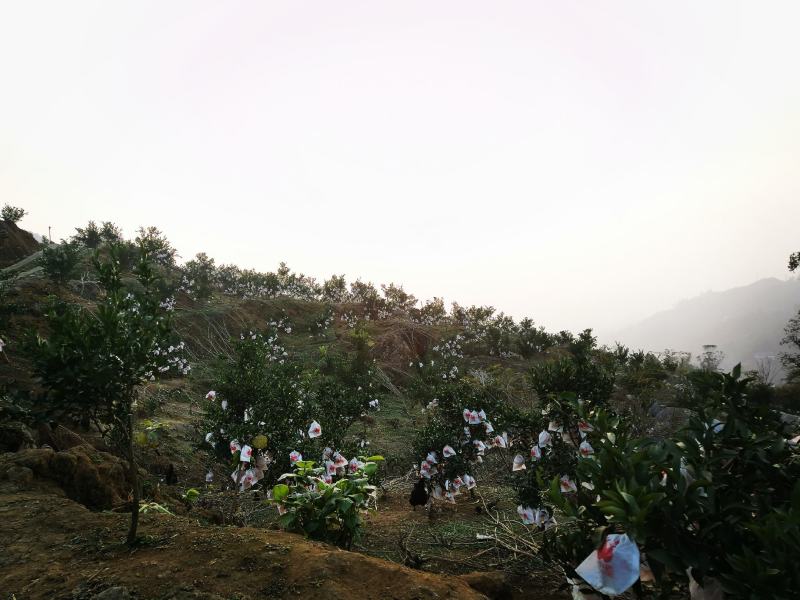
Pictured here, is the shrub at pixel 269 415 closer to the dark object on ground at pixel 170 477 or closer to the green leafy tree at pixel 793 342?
the dark object on ground at pixel 170 477

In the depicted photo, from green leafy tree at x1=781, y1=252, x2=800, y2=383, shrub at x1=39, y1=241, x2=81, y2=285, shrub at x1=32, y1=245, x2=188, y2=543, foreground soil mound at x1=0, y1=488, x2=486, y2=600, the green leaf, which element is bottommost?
green leafy tree at x1=781, y1=252, x2=800, y2=383

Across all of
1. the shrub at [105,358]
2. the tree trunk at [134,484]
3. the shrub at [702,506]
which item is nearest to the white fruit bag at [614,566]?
the shrub at [702,506]

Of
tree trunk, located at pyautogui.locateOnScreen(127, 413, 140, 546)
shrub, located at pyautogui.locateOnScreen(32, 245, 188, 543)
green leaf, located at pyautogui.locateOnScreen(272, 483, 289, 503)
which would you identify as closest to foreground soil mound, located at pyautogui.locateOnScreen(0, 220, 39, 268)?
shrub, located at pyautogui.locateOnScreen(32, 245, 188, 543)

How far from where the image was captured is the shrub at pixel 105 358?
3424mm

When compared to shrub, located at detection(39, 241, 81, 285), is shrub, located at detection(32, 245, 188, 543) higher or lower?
lower

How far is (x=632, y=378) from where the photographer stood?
2008 cm

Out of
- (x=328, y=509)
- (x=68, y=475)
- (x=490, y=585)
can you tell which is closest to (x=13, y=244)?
(x=68, y=475)

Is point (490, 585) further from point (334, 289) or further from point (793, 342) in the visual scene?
point (334, 289)

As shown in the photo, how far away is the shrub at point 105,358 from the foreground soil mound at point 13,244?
2567 centimetres

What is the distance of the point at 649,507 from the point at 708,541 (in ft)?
2.13

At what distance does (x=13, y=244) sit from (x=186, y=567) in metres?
29.6

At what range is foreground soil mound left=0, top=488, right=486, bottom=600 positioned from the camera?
3.27m

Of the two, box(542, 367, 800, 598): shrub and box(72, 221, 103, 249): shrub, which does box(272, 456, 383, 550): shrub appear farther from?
box(72, 221, 103, 249): shrub

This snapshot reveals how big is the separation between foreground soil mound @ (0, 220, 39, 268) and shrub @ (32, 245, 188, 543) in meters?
25.7
